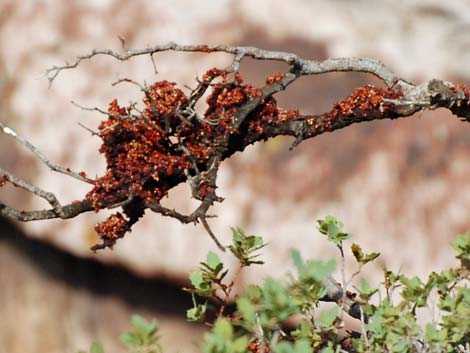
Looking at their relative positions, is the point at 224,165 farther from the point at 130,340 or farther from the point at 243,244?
the point at 130,340

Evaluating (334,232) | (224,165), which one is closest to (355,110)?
(334,232)

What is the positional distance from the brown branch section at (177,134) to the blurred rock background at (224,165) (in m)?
2.75

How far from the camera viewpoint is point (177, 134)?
185cm

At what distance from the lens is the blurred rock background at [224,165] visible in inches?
190

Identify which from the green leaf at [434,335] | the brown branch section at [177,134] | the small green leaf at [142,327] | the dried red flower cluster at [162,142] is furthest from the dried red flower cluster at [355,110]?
the small green leaf at [142,327]

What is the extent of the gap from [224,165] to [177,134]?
3.13 m

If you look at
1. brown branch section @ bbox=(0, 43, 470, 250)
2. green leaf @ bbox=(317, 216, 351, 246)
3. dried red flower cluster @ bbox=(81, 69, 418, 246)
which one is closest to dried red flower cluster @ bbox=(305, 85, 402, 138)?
brown branch section @ bbox=(0, 43, 470, 250)

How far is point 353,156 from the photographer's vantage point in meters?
4.91

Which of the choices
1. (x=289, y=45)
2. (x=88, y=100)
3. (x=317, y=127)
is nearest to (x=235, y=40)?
(x=289, y=45)

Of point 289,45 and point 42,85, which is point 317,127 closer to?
point 289,45

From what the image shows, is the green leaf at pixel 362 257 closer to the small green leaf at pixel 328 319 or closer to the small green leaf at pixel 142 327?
the small green leaf at pixel 328 319

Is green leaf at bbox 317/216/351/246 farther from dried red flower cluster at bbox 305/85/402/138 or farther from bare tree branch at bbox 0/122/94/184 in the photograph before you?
bare tree branch at bbox 0/122/94/184

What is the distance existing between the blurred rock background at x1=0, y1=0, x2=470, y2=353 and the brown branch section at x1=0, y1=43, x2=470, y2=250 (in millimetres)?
2747

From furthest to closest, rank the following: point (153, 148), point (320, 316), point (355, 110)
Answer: point (355, 110)
point (153, 148)
point (320, 316)
